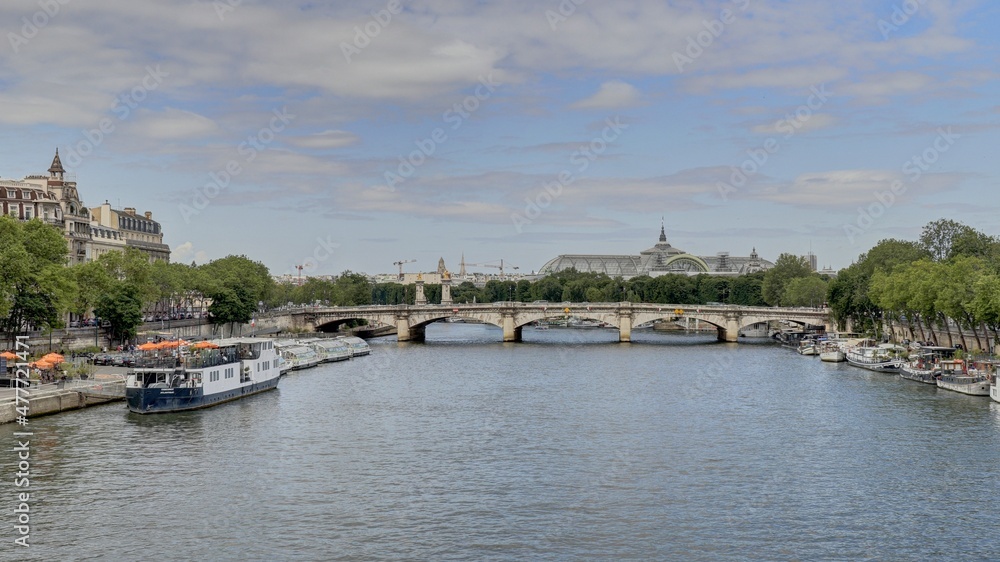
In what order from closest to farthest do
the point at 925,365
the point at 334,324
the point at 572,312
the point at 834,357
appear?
1. the point at 925,365
2. the point at 834,357
3. the point at 572,312
4. the point at 334,324

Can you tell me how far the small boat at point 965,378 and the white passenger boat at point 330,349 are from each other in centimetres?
5530

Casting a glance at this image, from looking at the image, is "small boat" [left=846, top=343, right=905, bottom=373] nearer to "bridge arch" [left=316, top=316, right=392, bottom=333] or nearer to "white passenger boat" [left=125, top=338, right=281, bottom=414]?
"white passenger boat" [left=125, top=338, right=281, bottom=414]

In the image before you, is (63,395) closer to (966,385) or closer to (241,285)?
(966,385)

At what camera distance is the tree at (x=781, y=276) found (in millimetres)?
181125

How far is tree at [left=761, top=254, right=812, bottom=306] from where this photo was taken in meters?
181

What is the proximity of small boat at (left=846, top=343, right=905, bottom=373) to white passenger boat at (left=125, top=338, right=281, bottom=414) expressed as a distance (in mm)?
50343

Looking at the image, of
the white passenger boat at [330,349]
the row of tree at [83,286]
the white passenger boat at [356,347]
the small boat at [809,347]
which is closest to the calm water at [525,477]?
the row of tree at [83,286]

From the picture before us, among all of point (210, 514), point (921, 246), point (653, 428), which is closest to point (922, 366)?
point (653, 428)

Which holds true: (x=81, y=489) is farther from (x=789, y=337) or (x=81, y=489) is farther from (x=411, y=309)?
(x=789, y=337)

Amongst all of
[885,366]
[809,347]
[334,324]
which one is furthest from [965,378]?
[334,324]

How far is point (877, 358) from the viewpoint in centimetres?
9025

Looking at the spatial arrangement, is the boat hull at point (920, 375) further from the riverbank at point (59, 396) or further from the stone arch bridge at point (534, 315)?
the riverbank at point (59, 396)

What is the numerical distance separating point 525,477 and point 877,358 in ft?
188

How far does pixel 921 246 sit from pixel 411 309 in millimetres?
63673
